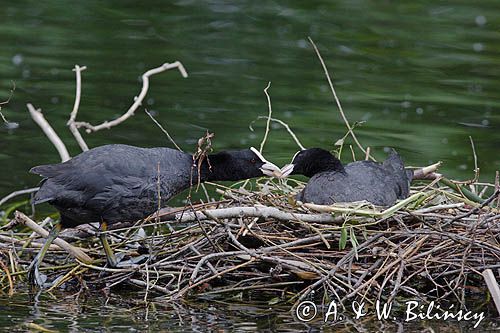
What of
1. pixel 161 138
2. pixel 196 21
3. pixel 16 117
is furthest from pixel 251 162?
pixel 196 21

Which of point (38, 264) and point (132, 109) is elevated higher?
point (132, 109)

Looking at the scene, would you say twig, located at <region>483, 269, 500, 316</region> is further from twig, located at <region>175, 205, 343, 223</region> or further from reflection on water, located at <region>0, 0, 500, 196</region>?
reflection on water, located at <region>0, 0, 500, 196</region>

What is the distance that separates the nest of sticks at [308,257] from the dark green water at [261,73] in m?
2.57

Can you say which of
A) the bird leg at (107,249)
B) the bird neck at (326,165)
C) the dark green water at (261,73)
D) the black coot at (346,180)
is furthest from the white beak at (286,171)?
the dark green water at (261,73)

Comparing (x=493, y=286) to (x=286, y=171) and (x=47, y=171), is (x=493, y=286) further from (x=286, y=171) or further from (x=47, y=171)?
(x=47, y=171)

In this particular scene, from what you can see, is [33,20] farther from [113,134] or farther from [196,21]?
[113,134]

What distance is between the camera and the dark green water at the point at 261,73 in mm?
9547

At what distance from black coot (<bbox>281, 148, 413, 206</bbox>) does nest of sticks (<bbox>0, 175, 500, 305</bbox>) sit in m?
0.27

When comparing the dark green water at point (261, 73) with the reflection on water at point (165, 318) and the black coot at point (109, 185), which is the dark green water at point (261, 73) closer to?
the black coot at point (109, 185)

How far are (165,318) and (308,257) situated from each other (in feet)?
2.91

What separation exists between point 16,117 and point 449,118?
3963mm

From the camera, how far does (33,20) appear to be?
43.8ft

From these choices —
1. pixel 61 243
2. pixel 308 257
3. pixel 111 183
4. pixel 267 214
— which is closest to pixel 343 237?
pixel 308 257

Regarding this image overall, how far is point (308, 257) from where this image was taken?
232 inches
